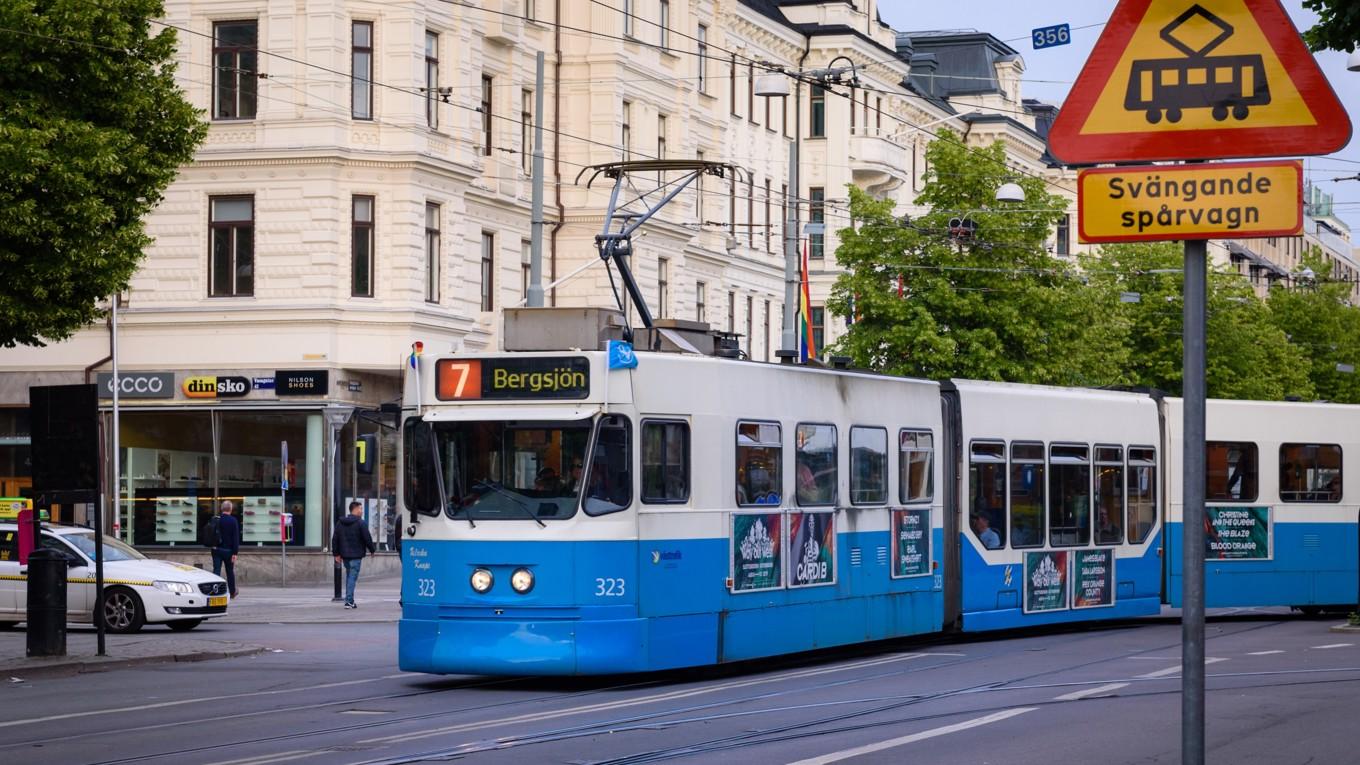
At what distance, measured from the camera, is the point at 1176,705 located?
1520 cm

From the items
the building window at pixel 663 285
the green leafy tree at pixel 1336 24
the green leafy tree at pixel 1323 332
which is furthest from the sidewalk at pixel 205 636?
the green leafy tree at pixel 1323 332

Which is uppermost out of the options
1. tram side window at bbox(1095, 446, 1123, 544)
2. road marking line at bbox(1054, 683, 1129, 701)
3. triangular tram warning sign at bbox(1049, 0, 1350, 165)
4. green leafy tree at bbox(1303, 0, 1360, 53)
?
green leafy tree at bbox(1303, 0, 1360, 53)

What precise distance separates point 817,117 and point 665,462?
4725cm

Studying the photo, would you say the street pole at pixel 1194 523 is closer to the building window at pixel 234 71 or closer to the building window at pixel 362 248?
→ the building window at pixel 362 248

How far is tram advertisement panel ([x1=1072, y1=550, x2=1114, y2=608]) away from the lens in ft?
78.8

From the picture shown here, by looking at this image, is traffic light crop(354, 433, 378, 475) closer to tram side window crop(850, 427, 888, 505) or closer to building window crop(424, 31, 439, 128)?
tram side window crop(850, 427, 888, 505)

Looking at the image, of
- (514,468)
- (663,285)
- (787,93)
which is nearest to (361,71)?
(787,93)

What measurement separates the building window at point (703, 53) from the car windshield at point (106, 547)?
29.2m

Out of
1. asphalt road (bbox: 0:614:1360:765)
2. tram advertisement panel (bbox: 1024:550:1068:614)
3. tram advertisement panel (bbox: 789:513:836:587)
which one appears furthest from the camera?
tram advertisement panel (bbox: 1024:550:1068:614)

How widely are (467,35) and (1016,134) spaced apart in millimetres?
43726

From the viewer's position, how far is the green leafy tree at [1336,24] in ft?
42.8

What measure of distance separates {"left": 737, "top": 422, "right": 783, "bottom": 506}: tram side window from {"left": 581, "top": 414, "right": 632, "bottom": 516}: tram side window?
166 centimetres

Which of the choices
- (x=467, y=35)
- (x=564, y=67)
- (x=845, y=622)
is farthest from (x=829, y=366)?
(x=564, y=67)

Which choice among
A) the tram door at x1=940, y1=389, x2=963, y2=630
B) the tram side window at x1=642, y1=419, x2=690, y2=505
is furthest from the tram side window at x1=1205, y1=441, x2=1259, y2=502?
the tram side window at x1=642, y1=419, x2=690, y2=505
